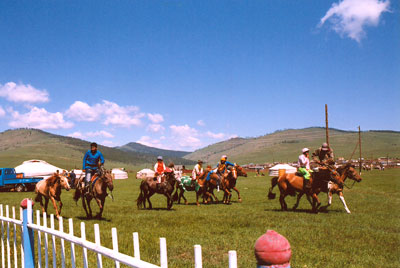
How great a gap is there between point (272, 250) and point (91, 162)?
1157 centimetres

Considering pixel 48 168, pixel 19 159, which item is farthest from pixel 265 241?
pixel 19 159

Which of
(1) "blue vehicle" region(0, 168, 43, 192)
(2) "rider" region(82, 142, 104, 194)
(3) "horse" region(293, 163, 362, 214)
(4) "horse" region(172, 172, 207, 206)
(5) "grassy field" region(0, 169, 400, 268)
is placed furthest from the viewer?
(1) "blue vehicle" region(0, 168, 43, 192)

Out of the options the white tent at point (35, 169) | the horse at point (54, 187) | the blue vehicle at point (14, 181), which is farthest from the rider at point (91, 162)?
the white tent at point (35, 169)

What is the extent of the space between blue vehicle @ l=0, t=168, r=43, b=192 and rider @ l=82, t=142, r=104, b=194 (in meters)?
23.7

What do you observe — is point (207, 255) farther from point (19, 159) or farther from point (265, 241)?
point (19, 159)

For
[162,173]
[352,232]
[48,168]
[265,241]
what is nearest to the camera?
[265,241]

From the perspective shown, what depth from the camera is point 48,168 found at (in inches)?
1741

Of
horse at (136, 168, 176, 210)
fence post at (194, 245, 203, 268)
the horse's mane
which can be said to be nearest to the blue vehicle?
the horse's mane

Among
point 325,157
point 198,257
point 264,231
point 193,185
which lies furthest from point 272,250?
point 193,185

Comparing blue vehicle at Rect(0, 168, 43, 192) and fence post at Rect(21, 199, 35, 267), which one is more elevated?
fence post at Rect(21, 199, 35, 267)

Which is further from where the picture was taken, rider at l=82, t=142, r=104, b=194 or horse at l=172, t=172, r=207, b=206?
horse at l=172, t=172, r=207, b=206

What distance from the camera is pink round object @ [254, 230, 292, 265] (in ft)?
5.25

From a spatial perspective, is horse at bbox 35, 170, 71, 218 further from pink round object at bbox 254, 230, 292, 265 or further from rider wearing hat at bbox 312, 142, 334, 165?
pink round object at bbox 254, 230, 292, 265

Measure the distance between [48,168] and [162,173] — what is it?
109 feet
